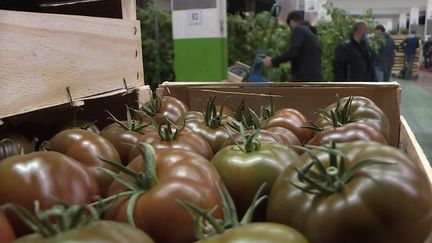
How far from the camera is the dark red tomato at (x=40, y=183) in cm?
61

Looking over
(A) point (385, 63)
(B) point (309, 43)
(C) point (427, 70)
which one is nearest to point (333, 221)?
(B) point (309, 43)

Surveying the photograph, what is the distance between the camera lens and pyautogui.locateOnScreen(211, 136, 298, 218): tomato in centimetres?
71

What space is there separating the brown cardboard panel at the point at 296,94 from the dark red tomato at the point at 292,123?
0.29 metres

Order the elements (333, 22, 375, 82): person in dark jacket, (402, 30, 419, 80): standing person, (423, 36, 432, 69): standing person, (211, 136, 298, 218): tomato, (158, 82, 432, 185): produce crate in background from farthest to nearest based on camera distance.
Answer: (423, 36, 432, 69): standing person, (402, 30, 419, 80): standing person, (333, 22, 375, 82): person in dark jacket, (158, 82, 432, 185): produce crate in background, (211, 136, 298, 218): tomato

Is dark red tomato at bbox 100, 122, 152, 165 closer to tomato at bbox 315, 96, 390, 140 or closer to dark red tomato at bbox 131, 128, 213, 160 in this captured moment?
dark red tomato at bbox 131, 128, 213, 160

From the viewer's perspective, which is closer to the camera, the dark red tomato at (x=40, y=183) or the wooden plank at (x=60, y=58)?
the dark red tomato at (x=40, y=183)

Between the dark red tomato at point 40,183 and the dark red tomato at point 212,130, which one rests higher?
the dark red tomato at point 40,183

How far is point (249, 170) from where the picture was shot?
72 cm

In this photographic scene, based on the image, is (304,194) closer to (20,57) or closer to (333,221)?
(333,221)

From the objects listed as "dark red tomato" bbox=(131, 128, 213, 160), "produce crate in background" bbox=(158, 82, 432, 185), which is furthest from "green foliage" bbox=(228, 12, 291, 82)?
"dark red tomato" bbox=(131, 128, 213, 160)

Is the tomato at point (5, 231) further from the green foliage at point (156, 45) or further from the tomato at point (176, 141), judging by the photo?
the green foliage at point (156, 45)

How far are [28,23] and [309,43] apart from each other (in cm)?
297

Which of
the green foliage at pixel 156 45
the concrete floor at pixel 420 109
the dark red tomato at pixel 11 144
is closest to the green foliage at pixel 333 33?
the concrete floor at pixel 420 109

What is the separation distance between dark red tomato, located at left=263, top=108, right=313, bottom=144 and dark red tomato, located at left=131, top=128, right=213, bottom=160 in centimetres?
31
